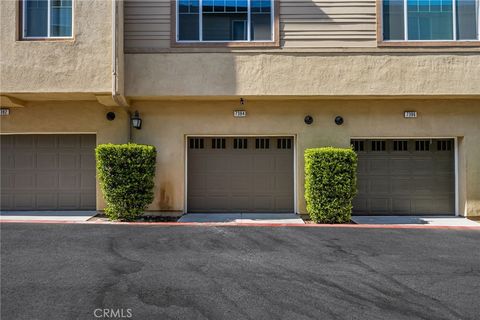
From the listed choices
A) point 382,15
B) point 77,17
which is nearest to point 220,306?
point 77,17

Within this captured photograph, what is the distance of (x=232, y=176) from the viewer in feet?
31.0

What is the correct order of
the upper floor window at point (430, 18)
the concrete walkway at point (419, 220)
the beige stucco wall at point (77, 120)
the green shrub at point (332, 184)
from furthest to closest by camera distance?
the beige stucco wall at point (77, 120) < the upper floor window at point (430, 18) < the concrete walkway at point (419, 220) < the green shrub at point (332, 184)

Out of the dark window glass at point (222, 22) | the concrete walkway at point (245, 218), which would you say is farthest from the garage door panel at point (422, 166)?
the dark window glass at point (222, 22)

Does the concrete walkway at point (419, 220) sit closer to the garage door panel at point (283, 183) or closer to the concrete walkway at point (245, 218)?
the concrete walkway at point (245, 218)

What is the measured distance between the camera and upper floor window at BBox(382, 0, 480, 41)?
8.66 m

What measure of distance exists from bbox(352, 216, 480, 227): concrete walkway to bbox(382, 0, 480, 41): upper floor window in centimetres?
477

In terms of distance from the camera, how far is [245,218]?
28.5ft

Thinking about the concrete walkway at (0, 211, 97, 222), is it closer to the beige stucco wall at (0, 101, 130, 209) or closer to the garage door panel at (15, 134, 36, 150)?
the beige stucco wall at (0, 101, 130, 209)

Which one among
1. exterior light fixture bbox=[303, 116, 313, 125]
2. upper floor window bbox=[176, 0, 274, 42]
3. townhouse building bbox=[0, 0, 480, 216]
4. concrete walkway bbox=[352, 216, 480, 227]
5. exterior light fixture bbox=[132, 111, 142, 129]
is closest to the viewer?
concrete walkway bbox=[352, 216, 480, 227]

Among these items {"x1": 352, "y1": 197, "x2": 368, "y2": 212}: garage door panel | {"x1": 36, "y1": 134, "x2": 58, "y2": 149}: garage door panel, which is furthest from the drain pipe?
{"x1": 352, "y1": 197, "x2": 368, "y2": 212}: garage door panel

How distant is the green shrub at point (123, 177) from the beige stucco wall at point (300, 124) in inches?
40.3

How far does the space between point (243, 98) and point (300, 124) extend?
1.77 meters

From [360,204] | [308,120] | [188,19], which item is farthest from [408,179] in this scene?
[188,19]

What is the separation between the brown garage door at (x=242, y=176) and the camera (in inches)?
370
